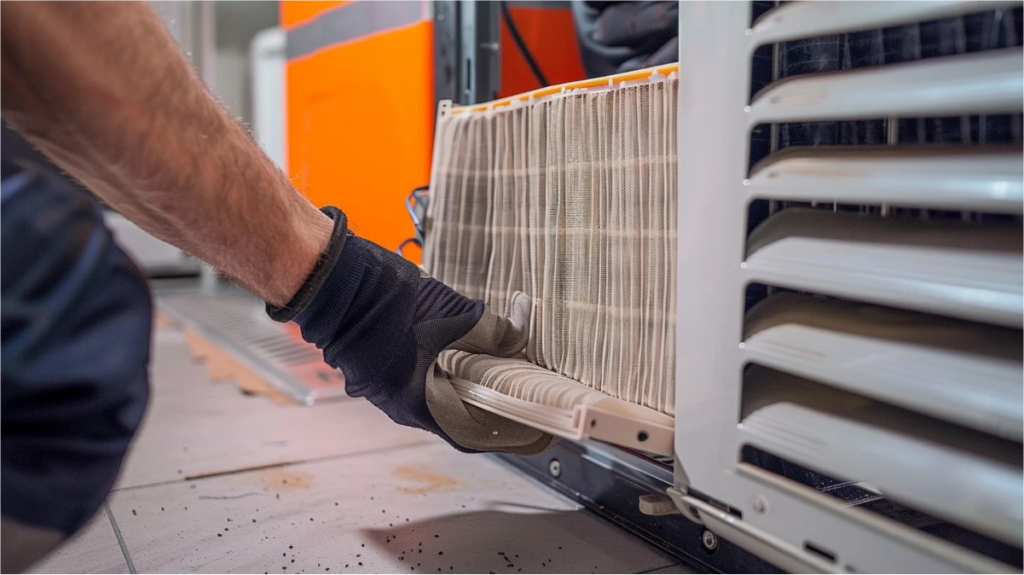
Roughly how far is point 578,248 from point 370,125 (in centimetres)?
92

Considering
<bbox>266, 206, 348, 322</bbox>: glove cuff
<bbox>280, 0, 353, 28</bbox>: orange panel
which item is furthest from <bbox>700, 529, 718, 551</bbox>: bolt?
<bbox>280, 0, 353, 28</bbox>: orange panel

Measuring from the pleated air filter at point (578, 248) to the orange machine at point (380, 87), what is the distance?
0.37 metres

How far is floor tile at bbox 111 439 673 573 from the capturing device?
1035mm

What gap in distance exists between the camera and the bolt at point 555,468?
1323 mm

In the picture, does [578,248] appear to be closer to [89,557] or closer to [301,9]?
[89,557]

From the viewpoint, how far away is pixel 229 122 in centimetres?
84

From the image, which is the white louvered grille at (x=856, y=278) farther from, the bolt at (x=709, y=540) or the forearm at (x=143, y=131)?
the forearm at (x=143, y=131)

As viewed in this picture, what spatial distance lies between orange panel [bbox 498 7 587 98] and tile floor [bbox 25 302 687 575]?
78cm

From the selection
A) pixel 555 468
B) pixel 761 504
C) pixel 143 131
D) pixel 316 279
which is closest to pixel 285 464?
pixel 555 468

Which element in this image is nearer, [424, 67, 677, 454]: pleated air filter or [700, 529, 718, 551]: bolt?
[424, 67, 677, 454]: pleated air filter

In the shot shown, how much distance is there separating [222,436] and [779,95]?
4.49 ft

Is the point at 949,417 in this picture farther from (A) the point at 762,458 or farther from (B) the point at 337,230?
(B) the point at 337,230

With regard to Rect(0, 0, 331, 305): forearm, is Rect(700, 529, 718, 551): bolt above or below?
below

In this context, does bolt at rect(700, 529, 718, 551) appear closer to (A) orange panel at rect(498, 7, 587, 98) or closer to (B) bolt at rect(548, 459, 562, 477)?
(B) bolt at rect(548, 459, 562, 477)
